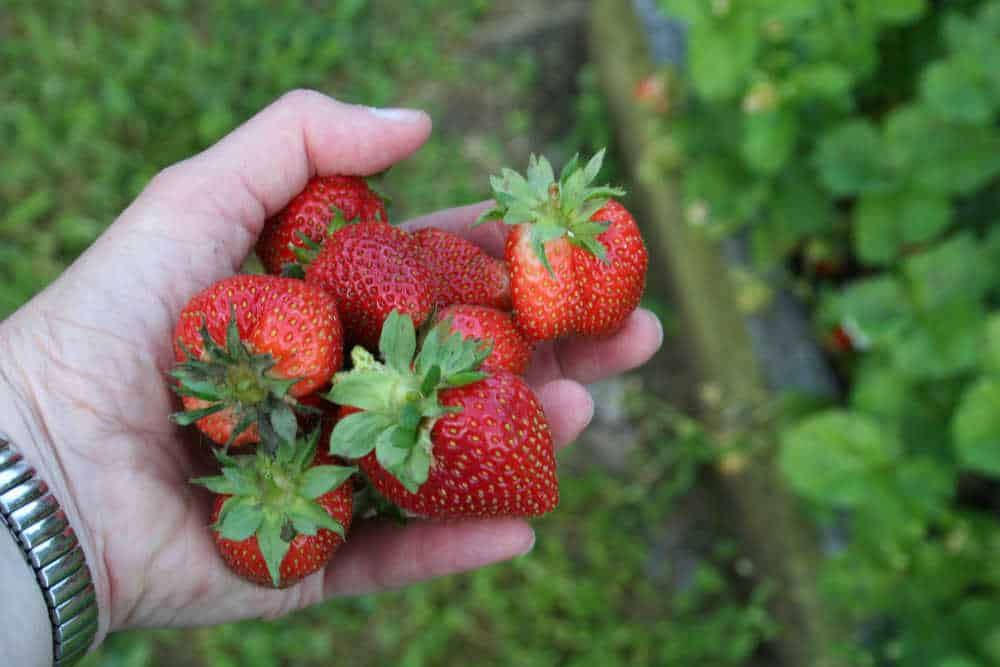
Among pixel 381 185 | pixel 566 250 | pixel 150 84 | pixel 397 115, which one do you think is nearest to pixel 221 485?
pixel 566 250

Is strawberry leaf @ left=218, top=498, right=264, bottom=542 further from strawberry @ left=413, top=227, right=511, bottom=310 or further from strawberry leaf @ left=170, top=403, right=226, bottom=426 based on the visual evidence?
strawberry @ left=413, top=227, right=511, bottom=310

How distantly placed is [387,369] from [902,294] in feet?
4.76

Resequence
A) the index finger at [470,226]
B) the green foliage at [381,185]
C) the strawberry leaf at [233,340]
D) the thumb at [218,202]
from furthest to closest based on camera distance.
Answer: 1. the green foliage at [381,185]
2. the index finger at [470,226]
3. the thumb at [218,202]
4. the strawberry leaf at [233,340]

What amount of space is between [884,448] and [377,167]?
1369 mm

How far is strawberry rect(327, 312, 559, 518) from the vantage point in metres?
1.32

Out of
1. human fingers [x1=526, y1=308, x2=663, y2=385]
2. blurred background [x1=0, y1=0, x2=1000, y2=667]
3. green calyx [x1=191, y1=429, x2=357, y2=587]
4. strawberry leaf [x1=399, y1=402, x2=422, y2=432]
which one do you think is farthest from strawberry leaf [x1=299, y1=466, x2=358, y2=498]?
blurred background [x1=0, y1=0, x2=1000, y2=667]

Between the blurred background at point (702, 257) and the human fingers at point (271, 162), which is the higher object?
the human fingers at point (271, 162)

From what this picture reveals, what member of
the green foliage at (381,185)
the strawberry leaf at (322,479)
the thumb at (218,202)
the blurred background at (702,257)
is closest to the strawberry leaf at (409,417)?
the strawberry leaf at (322,479)

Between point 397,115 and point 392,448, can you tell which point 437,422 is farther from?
point 397,115

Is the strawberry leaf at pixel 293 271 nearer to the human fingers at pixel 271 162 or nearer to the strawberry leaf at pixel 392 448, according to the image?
the human fingers at pixel 271 162

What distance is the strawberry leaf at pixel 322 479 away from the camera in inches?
53.4

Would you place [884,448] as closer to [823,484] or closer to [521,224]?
[823,484]

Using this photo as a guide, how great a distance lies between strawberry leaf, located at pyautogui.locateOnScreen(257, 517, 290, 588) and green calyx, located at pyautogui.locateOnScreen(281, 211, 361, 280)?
17.9 inches

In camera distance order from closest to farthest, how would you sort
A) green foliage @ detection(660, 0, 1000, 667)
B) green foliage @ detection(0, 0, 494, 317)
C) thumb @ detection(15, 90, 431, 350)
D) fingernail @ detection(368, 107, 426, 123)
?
thumb @ detection(15, 90, 431, 350) → fingernail @ detection(368, 107, 426, 123) → green foliage @ detection(660, 0, 1000, 667) → green foliage @ detection(0, 0, 494, 317)
